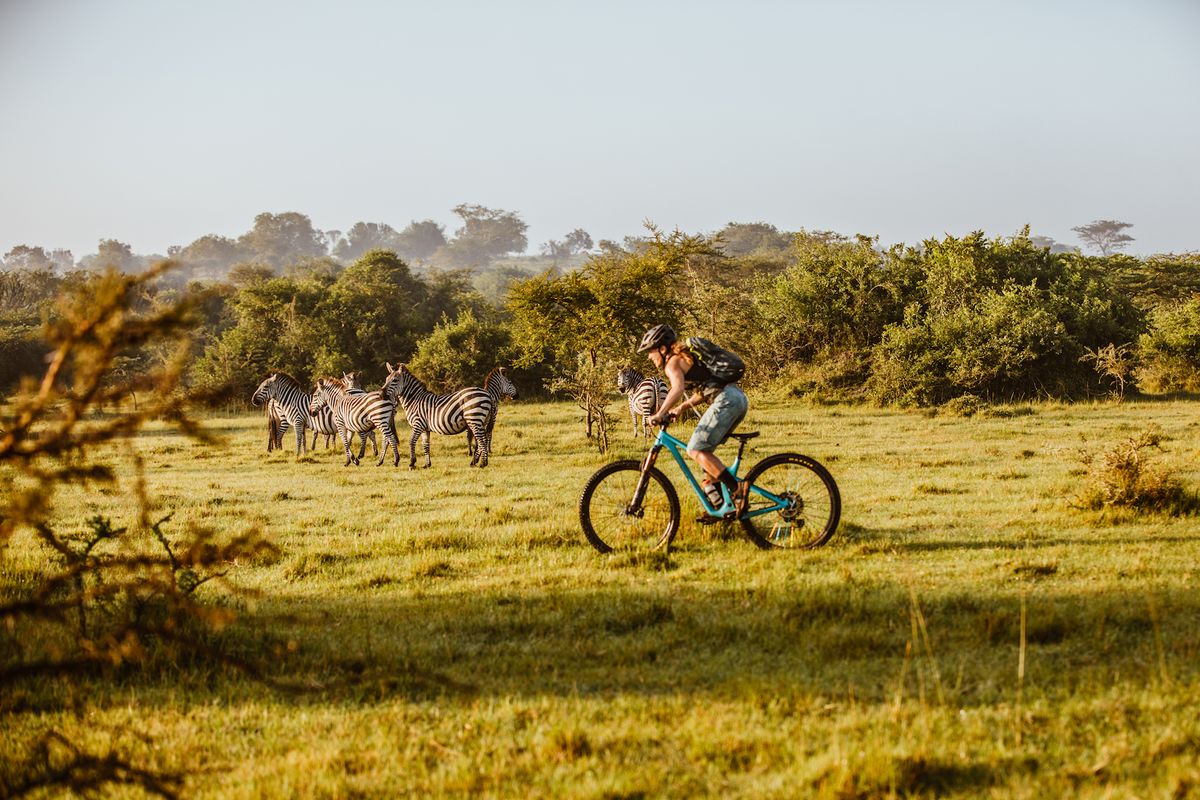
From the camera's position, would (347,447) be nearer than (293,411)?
Yes

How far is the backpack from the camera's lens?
7.94m

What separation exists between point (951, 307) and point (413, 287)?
3007cm

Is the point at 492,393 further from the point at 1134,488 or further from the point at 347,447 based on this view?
the point at 1134,488

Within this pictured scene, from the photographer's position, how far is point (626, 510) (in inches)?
336

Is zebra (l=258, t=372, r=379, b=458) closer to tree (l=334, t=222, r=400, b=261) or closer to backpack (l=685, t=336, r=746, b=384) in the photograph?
backpack (l=685, t=336, r=746, b=384)

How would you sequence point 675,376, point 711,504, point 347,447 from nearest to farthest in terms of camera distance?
point 675,376, point 711,504, point 347,447

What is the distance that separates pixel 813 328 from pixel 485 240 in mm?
156243

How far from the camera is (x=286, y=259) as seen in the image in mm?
160875

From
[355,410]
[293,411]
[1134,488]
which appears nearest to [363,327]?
[293,411]

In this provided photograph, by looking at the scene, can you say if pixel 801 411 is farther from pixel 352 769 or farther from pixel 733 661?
pixel 352 769

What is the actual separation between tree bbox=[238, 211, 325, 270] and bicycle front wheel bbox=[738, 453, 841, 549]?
522ft

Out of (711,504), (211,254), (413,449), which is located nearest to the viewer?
(711,504)

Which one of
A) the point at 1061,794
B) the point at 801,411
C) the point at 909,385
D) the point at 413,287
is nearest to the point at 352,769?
the point at 1061,794

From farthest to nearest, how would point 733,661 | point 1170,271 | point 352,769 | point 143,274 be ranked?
point 1170,271 < point 733,661 < point 352,769 < point 143,274
